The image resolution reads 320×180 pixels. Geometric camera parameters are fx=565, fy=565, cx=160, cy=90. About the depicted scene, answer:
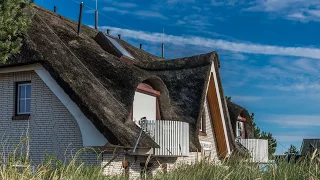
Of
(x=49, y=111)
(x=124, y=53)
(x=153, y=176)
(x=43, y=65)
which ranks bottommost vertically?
(x=153, y=176)

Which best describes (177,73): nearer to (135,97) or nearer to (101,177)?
(135,97)

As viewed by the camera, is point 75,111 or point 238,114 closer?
point 75,111

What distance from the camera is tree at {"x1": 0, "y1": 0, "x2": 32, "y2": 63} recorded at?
15.8m

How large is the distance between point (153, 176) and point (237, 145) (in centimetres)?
1785

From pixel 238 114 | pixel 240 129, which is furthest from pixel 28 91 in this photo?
pixel 240 129

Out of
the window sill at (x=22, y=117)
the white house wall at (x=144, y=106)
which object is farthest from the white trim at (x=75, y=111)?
the white house wall at (x=144, y=106)

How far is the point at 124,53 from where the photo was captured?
26.1 metres

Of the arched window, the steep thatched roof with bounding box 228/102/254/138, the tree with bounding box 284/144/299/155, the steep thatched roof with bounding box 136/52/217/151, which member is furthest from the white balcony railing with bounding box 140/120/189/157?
the steep thatched roof with bounding box 228/102/254/138

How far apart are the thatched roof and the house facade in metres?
0.04

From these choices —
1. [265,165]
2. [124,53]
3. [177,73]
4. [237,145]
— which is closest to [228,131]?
[237,145]

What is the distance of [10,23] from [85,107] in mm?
3546

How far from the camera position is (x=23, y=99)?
2008 cm

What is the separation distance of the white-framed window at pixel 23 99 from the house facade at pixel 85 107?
4 cm

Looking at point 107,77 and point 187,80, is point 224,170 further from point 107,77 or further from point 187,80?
point 187,80
